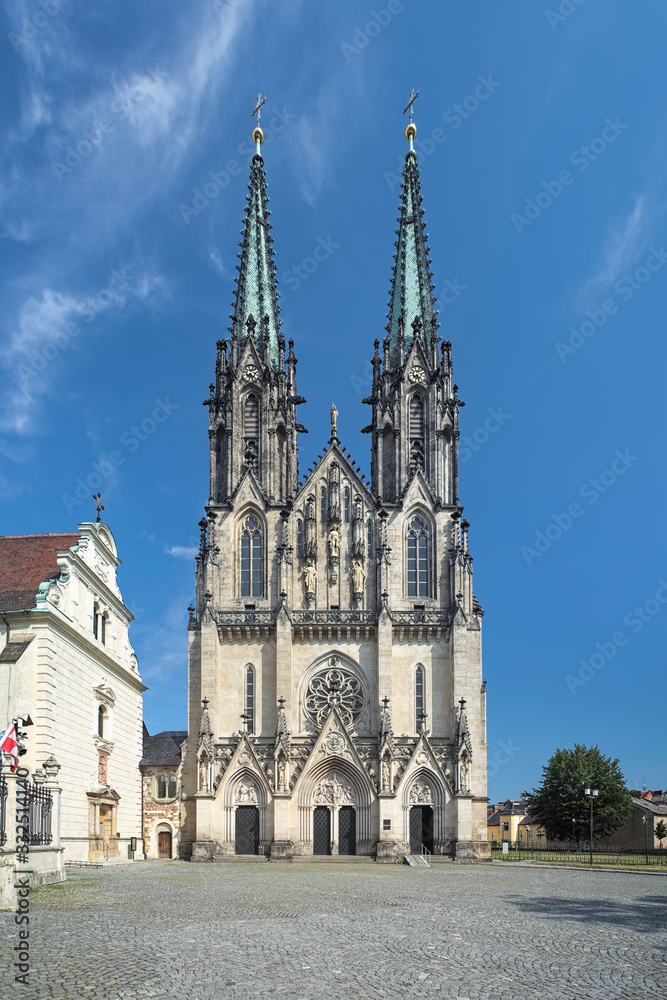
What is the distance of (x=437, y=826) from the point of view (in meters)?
45.8

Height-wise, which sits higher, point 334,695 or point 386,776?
point 334,695

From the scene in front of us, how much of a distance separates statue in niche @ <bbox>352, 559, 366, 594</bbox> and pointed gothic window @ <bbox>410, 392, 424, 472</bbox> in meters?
6.13

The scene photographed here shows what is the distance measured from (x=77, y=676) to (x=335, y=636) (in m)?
15.5

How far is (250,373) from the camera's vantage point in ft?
177

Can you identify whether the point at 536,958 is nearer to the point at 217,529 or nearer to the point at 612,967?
the point at 612,967

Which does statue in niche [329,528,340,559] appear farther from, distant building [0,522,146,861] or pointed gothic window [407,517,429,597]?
distant building [0,522,146,861]

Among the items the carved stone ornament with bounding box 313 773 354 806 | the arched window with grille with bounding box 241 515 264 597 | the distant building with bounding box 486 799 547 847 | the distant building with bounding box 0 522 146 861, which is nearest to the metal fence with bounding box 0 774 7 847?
the distant building with bounding box 0 522 146 861

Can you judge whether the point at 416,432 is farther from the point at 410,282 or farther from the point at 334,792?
the point at 334,792

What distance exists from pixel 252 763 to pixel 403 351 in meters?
24.0

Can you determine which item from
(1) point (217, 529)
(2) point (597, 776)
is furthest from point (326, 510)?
(2) point (597, 776)

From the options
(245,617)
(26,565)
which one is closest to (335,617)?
(245,617)

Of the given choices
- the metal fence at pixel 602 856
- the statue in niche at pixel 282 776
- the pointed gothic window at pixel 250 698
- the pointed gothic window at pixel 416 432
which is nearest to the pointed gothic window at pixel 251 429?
the pointed gothic window at pixel 416 432

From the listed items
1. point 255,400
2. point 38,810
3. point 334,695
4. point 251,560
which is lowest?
point 38,810

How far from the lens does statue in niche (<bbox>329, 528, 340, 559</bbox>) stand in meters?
49.6
